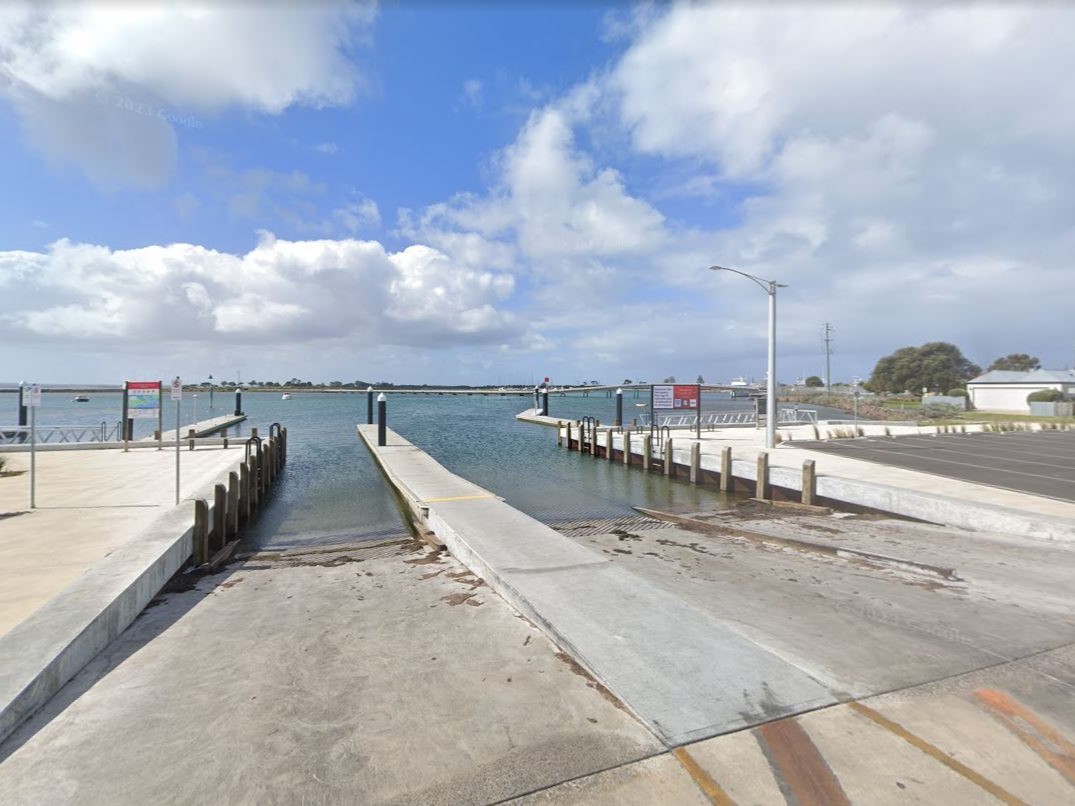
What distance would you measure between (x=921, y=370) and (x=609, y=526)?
348 ft

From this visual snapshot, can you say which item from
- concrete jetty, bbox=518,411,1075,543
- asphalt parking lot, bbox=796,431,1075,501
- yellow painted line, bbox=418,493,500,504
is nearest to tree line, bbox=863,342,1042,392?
asphalt parking lot, bbox=796,431,1075,501

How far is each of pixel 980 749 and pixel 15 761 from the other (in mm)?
6224

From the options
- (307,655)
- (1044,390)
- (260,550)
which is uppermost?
(1044,390)

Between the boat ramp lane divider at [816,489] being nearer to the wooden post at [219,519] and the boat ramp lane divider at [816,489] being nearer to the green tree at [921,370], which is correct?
the wooden post at [219,519]

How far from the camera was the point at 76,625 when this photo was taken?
15.9 feet

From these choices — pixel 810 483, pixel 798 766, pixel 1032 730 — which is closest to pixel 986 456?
pixel 810 483

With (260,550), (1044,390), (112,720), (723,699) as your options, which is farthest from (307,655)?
(1044,390)

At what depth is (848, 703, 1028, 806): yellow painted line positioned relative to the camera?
120 inches

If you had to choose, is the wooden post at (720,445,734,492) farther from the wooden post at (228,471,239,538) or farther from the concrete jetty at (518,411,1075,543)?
the wooden post at (228,471,239,538)

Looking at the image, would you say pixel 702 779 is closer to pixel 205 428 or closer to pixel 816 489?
pixel 816 489

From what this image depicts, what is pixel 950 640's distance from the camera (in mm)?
5266

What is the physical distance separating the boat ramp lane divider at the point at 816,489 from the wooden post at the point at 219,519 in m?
14.0

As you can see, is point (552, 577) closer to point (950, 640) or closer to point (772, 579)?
point (772, 579)

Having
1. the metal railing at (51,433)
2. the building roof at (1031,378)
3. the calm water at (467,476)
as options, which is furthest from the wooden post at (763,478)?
the building roof at (1031,378)
